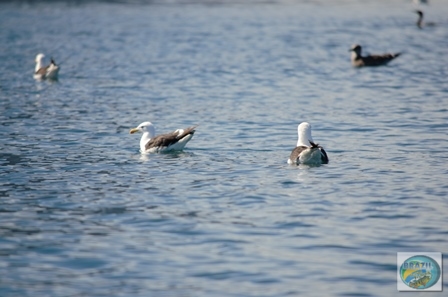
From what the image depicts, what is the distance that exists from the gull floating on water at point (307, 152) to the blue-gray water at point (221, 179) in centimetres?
21

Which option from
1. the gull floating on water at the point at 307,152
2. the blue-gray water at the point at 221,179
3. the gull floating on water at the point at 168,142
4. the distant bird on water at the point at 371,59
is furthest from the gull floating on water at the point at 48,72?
the gull floating on water at the point at 307,152

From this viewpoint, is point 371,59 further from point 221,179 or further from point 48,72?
point 221,179

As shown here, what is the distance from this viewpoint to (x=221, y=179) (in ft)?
59.0

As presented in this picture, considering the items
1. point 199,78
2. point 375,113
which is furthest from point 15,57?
point 375,113

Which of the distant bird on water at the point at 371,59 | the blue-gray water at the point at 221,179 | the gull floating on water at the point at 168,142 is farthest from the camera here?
the distant bird on water at the point at 371,59

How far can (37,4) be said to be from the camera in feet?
312

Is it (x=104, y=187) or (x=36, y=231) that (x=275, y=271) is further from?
(x=104, y=187)

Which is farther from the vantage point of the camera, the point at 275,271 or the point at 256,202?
the point at 256,202

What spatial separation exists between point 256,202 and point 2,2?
8702 centimetres
